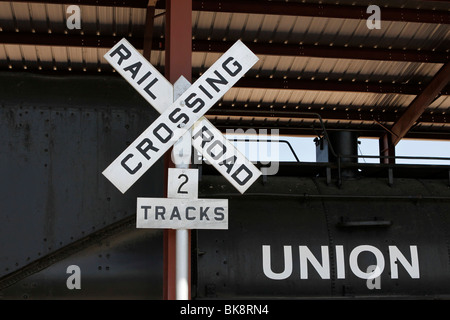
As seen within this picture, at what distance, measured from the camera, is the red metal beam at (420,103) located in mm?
13211

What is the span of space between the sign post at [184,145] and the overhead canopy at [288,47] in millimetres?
4301

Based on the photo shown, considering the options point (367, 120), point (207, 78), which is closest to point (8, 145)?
point (207, 78)

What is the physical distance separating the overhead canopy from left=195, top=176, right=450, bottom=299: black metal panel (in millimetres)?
2594

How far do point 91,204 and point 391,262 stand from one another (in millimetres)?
3222

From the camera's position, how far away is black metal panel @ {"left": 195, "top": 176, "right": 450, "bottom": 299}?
6.82m

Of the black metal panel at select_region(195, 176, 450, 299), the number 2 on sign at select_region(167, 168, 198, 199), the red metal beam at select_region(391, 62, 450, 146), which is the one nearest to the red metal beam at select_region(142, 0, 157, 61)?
the black metal panel at select_region(195, 176, 450, 299)

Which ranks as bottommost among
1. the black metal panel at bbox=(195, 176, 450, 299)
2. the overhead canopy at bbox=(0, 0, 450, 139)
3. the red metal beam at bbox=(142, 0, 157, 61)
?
the black metal panel at bbox=(195, 176, 450, 299)

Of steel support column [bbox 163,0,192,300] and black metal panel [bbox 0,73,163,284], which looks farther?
black metal panel [bbox 0,73,163,284]

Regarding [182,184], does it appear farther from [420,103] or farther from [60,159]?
[420,103]

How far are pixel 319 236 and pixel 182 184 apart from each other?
86.9 inches

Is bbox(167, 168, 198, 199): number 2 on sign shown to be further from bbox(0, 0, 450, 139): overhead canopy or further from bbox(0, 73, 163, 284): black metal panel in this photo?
bbox(0, 0, 450, 139): overhead canopy

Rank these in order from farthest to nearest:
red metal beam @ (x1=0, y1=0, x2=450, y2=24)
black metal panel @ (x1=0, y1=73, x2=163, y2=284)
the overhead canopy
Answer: the overhead canopy → red metal beam @ (x1=0, y1=0, x2=450, y2=24) → black metal panel @ (x1=0, y1=73, x2=163, y2=284)

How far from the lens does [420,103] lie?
13898mm

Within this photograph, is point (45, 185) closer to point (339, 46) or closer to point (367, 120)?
point (339, 46)
